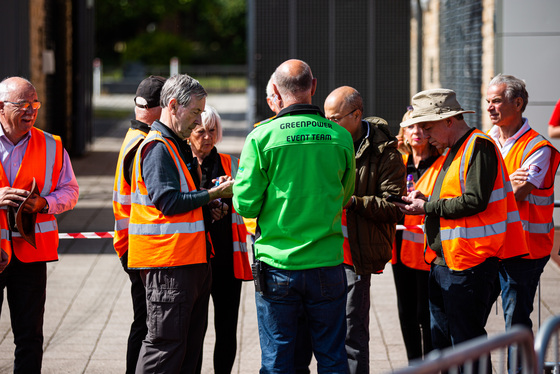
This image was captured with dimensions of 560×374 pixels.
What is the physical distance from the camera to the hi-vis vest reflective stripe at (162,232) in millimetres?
4293

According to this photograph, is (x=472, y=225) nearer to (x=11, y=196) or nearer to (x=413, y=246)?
(x=413, y=246)

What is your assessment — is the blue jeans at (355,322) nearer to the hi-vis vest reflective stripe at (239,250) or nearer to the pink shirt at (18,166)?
the hi-vis vest reflective stripe at (239,250)

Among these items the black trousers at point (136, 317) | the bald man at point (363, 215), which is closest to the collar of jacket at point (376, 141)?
the bald man at point (363, 215)

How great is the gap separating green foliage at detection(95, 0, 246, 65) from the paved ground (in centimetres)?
3913

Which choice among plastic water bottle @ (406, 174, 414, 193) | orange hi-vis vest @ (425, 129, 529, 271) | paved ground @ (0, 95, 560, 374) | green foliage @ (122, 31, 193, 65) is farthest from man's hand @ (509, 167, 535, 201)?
green foliage @ (122, 31, 193, 65)

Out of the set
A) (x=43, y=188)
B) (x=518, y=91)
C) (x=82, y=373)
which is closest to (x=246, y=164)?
(x=43, y=188)

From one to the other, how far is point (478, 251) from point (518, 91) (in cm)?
123

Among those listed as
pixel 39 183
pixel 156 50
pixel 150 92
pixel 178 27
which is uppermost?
pixel 178 27

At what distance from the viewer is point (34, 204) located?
467cm

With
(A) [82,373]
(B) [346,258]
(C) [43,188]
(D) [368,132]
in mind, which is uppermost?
(D) [368,132]

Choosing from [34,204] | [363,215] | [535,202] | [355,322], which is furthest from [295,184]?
[535,202]

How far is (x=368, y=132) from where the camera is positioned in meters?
4.93

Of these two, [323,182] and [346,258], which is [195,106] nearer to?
[323,182]

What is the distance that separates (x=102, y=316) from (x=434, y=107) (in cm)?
375
